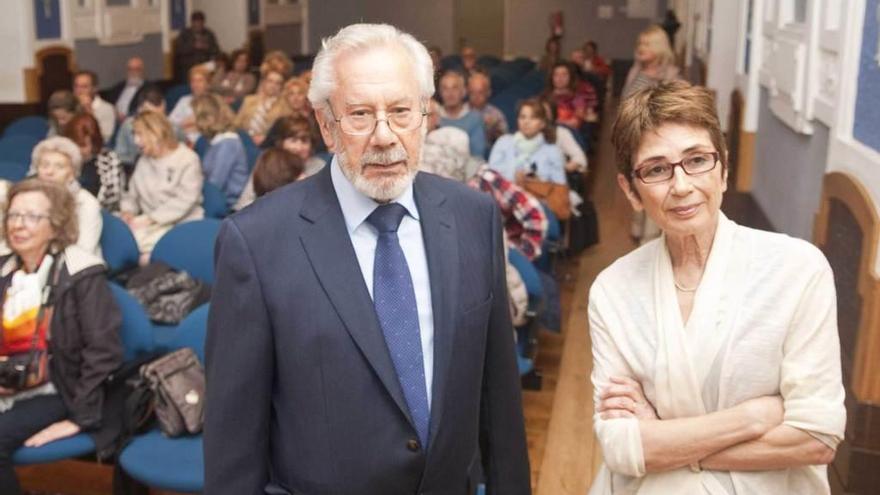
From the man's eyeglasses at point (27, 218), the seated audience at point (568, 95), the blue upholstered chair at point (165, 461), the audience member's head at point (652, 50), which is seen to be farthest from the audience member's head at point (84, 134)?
the seated audience at point (568, 95)

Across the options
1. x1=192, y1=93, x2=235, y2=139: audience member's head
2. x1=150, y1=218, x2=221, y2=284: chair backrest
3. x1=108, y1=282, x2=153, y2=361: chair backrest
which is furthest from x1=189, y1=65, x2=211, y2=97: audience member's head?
x1=108, y1=282, x2=153, y2=361: chair backrest

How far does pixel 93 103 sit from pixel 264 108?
1598mm

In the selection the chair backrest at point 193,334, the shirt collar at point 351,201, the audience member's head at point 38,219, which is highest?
the shirt collar at point 351,201

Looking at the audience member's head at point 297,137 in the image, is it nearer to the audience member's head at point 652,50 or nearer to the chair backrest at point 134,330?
the chair backrest at point 134,330

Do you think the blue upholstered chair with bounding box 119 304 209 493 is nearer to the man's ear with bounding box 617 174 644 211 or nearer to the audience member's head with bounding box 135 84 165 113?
the man's ear with bounding box 617 174 644 211

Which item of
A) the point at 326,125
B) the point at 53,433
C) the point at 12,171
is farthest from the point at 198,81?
the point at 326,125

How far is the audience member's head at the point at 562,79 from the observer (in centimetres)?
986

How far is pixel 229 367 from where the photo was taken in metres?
2.01

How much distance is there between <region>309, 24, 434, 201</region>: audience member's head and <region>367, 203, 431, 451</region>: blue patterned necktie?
0.08 m

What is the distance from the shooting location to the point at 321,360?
1.99 meters

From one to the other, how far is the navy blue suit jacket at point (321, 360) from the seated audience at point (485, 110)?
20.9ft

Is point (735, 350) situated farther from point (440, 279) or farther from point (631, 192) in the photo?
point (440, 279)

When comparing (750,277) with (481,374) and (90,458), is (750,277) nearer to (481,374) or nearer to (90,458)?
(481,374)

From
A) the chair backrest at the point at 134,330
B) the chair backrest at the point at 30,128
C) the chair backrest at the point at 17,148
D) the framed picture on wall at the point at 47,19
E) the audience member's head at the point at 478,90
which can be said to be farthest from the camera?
the framed picture on wall at the point at 47,19
